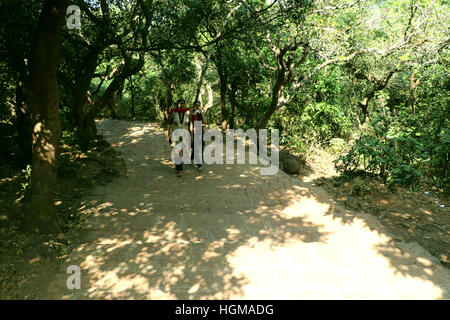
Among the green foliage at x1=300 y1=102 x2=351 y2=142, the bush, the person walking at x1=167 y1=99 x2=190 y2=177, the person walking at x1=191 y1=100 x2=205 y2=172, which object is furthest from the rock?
the person walking at x1=167 y1=99 x2=190 y2=177

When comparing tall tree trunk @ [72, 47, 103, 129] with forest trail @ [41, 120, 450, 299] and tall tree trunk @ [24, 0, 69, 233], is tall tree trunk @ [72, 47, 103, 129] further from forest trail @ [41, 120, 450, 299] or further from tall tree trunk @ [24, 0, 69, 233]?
tall tree trunk @ [24, 0, 69, 233]

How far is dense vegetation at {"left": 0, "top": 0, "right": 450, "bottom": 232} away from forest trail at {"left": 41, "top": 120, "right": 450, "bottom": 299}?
3.97ft

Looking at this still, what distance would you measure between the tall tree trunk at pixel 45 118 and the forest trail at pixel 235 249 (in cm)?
69

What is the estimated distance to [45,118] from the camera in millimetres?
4297

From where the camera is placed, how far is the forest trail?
11.6ft

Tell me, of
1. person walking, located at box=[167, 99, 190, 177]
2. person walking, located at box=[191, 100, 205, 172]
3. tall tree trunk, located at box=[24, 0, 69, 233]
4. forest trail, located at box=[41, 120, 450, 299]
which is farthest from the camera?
person walking, located at box=[191, 100, 205, 172]

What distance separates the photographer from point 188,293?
3455 mm

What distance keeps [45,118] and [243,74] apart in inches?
311

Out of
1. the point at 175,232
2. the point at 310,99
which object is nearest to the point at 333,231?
the point at 175,232

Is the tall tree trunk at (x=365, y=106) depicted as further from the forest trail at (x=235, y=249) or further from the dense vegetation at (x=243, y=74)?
the forest trail at (x=235, y=249)

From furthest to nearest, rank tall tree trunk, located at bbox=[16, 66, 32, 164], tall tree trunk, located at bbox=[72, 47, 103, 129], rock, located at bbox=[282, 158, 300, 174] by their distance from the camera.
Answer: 1. rock, located at bbox=[282, 158, 300, 174]
2. tall tree trunk, located at bbox=[72, 47, 103, 129]
3. tall tree trunk, located at bbox=[16, 66, 32, 164]

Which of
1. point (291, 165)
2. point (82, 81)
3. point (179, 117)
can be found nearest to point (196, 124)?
point (179, 117)

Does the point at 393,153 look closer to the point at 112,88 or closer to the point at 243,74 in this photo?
the point at 243,74
